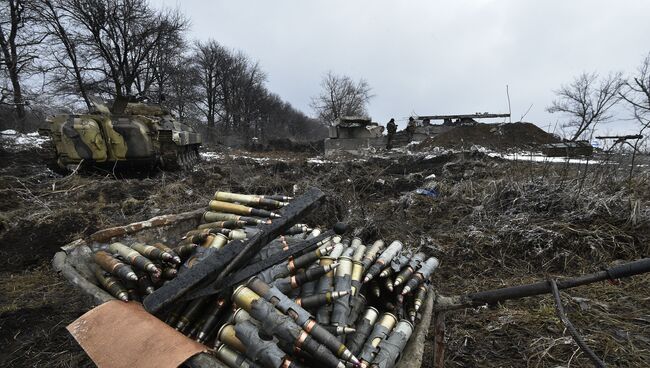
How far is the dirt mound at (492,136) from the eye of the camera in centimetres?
1833

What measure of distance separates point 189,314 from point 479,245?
405 cm

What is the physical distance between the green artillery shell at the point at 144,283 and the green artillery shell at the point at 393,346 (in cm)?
139

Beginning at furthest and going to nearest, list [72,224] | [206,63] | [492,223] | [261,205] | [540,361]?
1. [206,63]
2. [72,224]
3. [492,223]
4. [261,205]
5. [540,361]

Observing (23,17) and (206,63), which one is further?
(206,63)

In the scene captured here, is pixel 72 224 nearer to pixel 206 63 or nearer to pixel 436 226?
pixel 436 226

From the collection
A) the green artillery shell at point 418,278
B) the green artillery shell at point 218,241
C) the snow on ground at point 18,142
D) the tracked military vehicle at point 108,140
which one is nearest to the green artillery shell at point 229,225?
the green artillery shell at point 218,241

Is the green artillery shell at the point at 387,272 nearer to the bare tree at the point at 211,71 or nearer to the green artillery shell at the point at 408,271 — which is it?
the green artillery shell at the point at 408,271

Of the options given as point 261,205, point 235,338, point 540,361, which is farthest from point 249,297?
point 540,361

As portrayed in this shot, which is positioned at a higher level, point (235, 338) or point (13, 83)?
point (13, 83)

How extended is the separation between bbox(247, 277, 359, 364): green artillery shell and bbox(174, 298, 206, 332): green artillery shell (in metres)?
0.43

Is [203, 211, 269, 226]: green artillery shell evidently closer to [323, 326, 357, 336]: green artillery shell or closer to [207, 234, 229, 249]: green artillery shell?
[207, 234, 229, 249]: green artillery shell

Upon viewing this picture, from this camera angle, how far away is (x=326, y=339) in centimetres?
140

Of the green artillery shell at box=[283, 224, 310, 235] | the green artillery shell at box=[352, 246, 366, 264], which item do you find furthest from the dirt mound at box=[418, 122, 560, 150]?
A: the green artillery shell at box=[352, 246, 366, 264]

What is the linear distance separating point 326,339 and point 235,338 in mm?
429
